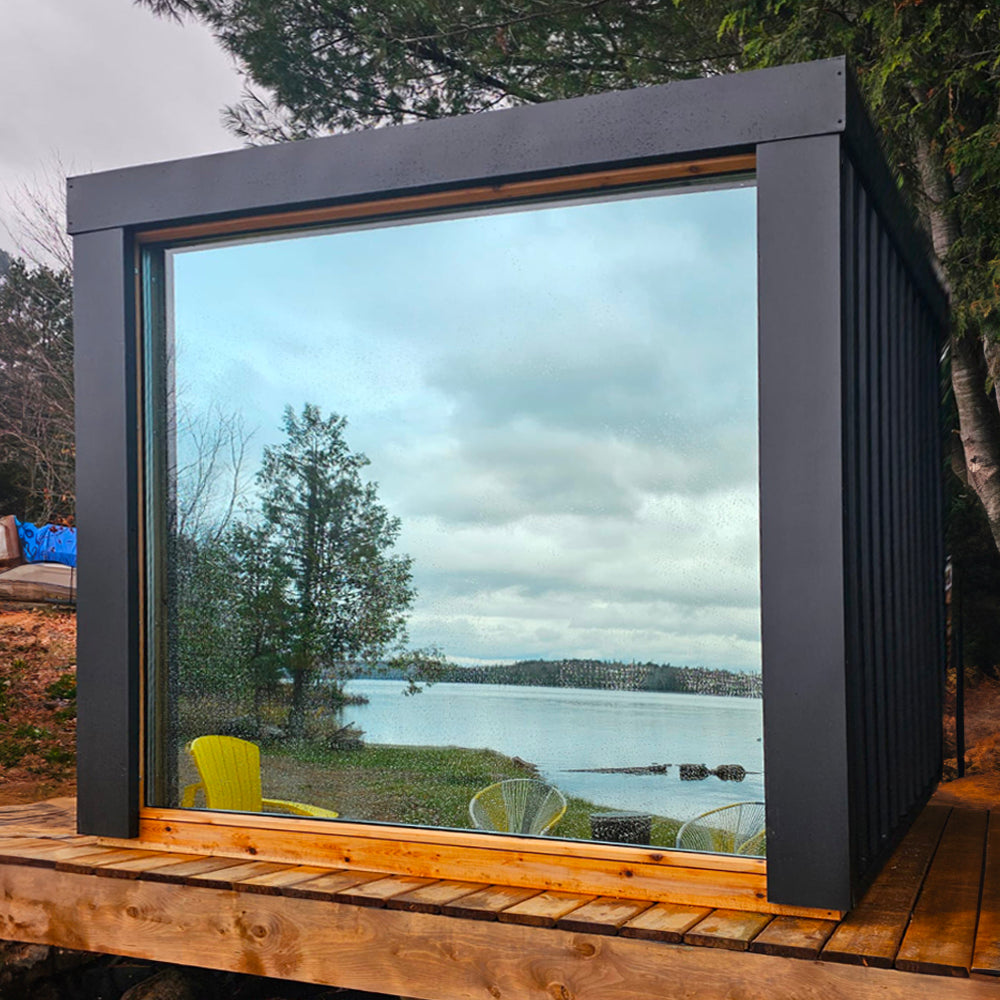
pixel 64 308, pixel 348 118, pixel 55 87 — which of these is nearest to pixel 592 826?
pixel 348 118

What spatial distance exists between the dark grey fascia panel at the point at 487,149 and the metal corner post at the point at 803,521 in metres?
0.11

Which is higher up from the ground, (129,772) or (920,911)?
(129,772)

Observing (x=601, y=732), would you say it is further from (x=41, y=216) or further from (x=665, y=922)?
(x=41, y=216)

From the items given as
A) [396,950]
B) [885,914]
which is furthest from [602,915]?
[885,914]

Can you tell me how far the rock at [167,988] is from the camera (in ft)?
10.6

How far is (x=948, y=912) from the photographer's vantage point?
2.57 m

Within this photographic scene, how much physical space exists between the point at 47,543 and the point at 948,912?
1120cm

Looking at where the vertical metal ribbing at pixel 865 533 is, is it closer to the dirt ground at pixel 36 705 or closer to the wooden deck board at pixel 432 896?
the wooden deck board at pixel 432 896

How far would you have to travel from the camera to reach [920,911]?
2.59m

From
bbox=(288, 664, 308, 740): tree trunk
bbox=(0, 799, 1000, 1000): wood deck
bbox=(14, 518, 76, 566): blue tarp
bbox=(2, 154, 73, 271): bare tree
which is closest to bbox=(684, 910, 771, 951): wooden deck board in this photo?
bbox=(0, 799, 1000, 1000): wood deck

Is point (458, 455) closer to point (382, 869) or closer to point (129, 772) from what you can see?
point (382, 869)

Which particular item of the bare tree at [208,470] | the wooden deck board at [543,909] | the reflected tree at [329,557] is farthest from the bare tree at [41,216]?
the wooden deck board at [543,909]

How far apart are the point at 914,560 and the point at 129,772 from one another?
2.69 metres

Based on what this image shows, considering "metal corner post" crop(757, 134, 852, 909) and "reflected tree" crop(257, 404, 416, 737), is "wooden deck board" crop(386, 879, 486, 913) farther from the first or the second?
"metal corner post" crop(757, 134, 852, 909)
